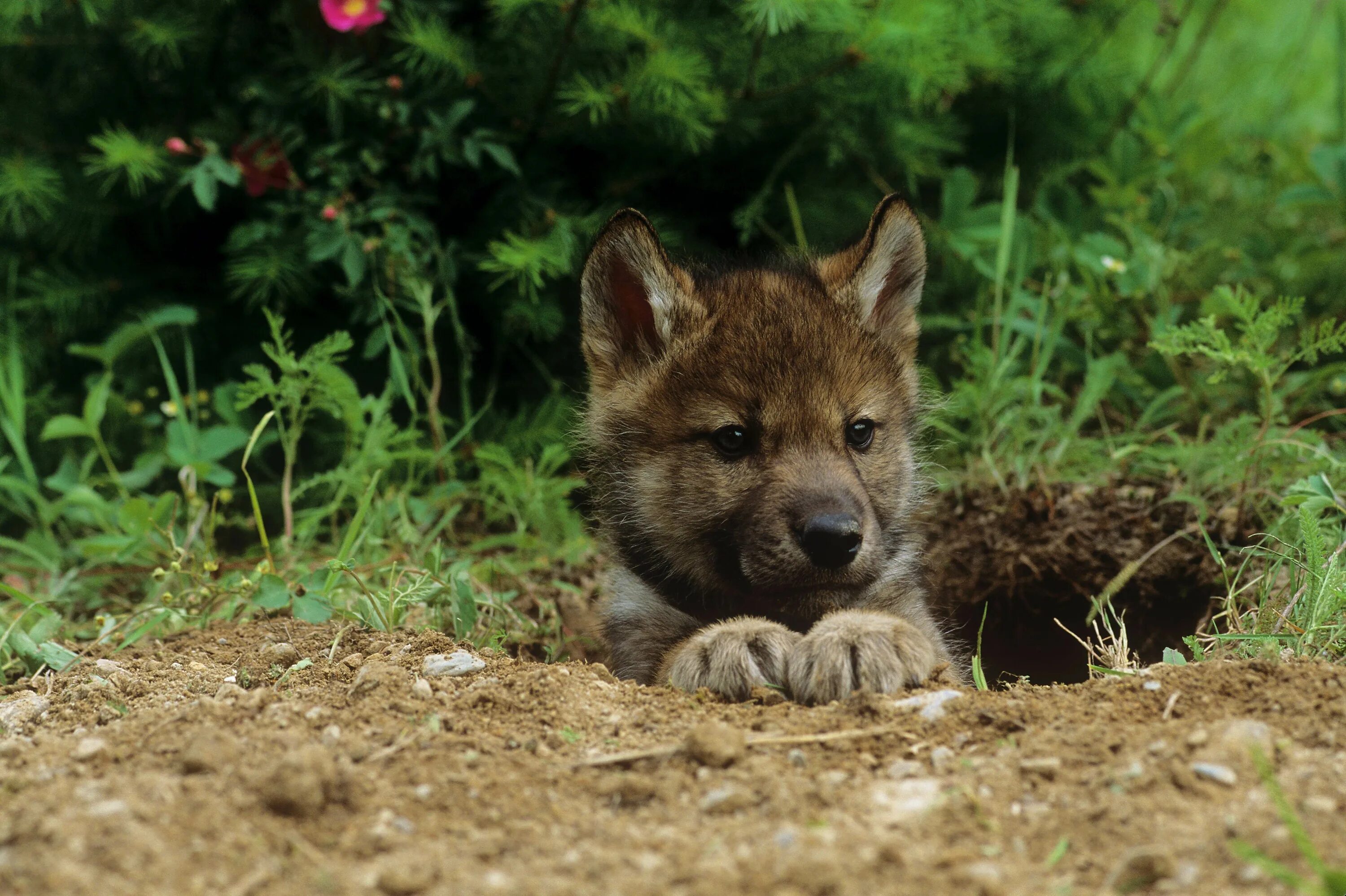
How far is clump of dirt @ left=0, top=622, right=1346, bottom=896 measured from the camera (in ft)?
5.92

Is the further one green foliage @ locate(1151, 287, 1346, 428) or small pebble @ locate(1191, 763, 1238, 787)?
green foliage @ locate(1151, 287, 1346, 428)

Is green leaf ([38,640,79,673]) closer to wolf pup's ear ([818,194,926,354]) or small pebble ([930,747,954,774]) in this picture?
small pebble ([930,747,954,774])

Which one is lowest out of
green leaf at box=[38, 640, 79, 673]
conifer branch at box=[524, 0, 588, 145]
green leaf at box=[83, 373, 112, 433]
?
green leaf at box=[38, 640, 79, 673]

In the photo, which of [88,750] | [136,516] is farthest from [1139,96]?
[88,750]

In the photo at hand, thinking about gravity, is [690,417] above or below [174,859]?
above

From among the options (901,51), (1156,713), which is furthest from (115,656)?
(901,51)

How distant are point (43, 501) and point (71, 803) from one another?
294cm

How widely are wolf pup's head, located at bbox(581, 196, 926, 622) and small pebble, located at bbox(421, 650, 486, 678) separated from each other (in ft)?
2.76

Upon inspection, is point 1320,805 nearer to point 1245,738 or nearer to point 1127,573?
point 1245,738

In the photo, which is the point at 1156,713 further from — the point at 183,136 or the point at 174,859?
the point at 183,136

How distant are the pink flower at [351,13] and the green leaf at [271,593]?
7.05 feet

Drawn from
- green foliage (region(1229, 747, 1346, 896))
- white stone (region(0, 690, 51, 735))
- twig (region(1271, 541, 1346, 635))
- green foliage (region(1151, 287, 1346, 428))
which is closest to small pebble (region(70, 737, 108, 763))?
white stone (region(0, 690, 51, 735))

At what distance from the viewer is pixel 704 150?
16.0 ft

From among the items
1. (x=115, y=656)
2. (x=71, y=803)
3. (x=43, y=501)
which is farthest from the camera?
(x=43, y=501)
